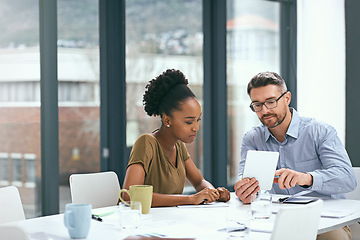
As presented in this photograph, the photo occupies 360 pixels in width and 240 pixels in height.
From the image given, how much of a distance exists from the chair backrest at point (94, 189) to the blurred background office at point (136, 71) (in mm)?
906

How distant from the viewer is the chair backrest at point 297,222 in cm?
140

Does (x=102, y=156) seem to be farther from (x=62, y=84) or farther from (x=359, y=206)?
(x=359, y=206)

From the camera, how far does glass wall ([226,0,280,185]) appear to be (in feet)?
15.3

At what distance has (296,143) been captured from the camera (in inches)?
107

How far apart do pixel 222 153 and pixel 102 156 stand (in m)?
1.23

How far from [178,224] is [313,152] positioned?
1.13 meters

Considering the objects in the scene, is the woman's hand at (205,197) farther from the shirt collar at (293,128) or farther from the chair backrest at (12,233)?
the chair backrest at (12,233)

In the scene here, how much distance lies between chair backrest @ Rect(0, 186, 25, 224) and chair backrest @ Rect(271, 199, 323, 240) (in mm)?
1227

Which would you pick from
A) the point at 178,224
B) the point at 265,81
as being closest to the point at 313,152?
the point at 265,81

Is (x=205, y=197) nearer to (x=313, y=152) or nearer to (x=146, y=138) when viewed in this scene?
(x=146, y=138)

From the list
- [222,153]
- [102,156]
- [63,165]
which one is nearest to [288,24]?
[222,153]

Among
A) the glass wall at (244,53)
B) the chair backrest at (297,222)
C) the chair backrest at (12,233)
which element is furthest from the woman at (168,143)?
the glass wall at (244,53)

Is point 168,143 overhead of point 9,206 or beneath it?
overhead

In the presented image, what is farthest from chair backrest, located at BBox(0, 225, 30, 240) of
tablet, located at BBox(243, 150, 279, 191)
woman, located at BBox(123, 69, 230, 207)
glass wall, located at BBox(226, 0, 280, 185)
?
glass wall, located at BBox(226, 0, 280, 185)
